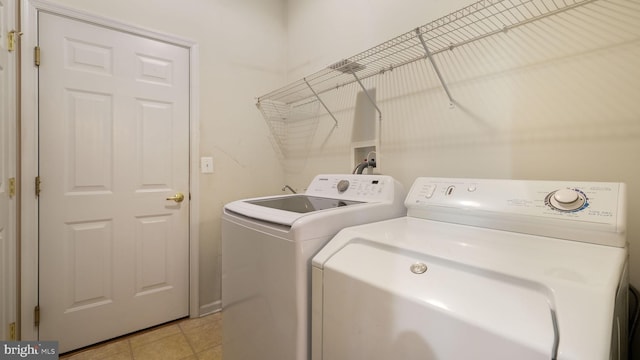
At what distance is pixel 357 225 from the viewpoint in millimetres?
1101

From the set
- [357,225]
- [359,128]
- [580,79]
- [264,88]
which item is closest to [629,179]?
[580,79]

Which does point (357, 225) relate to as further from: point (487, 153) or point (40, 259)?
point (40, 259)

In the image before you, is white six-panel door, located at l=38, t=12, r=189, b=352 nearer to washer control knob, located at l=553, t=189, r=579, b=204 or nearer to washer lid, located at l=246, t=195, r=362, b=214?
washer lid, located at l=246, t=195, r=362, b=214

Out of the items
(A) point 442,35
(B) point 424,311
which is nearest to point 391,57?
(A) point 442,35

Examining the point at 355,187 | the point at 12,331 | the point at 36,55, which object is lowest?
the point at 12,331

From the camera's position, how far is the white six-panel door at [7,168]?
1.42 m

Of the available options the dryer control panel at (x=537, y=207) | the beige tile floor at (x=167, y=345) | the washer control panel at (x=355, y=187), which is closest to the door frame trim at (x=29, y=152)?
the beige tile floor at (x=167, y=345)

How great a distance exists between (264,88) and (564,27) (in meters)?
2.02

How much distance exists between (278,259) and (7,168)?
1.59 m

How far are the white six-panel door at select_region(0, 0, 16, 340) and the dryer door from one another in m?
1.71

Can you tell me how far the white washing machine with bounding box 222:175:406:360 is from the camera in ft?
3.02

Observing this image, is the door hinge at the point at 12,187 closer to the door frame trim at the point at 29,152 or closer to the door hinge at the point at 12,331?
the door frame trim at the point at 29,152

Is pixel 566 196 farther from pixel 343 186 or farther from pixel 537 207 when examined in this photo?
pixel 343 186

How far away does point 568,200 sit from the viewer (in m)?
0.84
